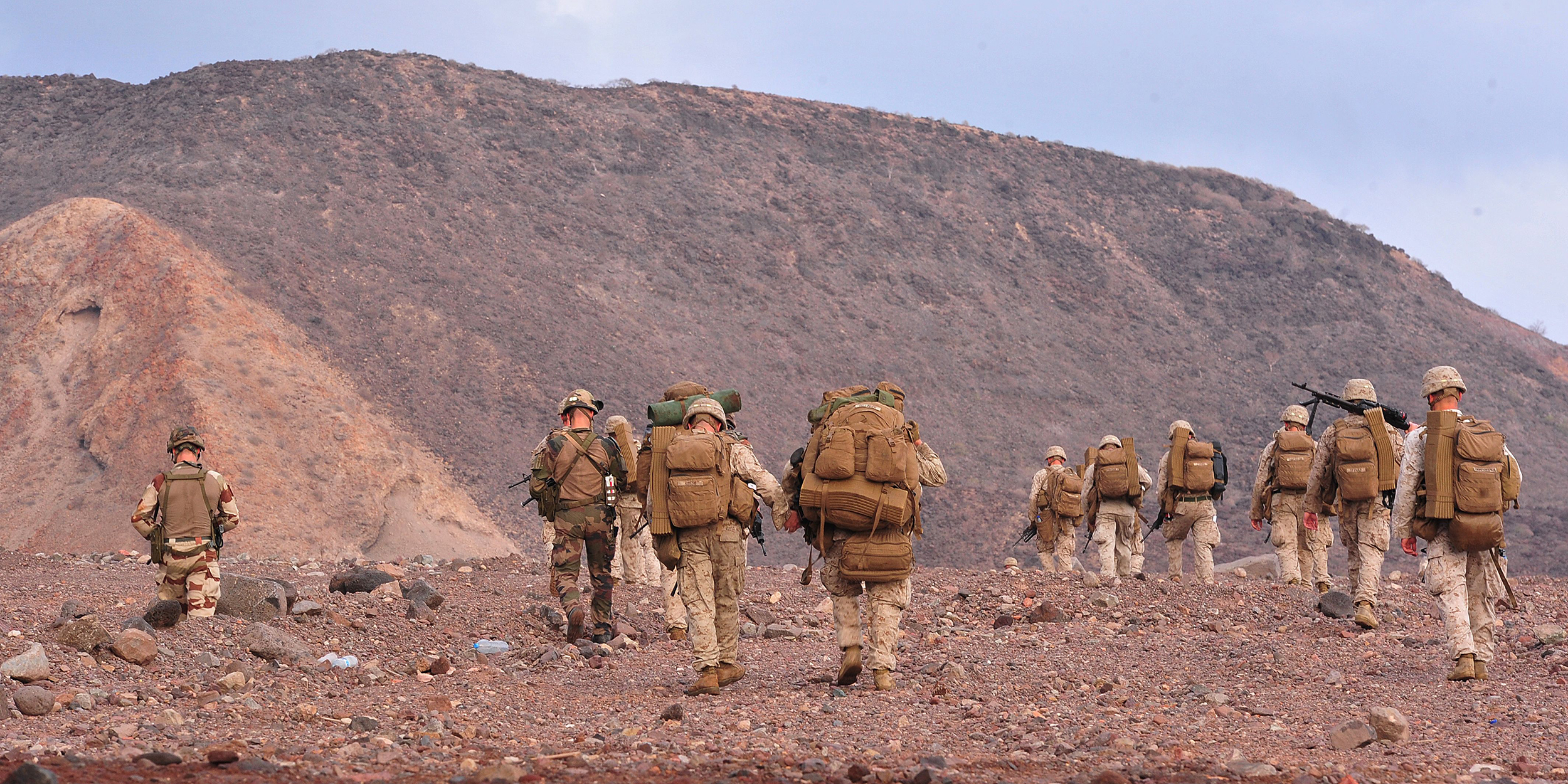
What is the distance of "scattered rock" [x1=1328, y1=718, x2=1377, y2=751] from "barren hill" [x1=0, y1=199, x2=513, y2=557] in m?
19.1

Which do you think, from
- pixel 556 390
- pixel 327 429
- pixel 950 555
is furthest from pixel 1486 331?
pixel 327 429

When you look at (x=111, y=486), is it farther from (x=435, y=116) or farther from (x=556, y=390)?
(x=435, y=116)

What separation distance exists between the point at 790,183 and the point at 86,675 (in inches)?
1550

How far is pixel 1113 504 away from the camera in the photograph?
15.9m

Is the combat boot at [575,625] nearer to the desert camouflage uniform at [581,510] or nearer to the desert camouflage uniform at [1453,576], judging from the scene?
the desert camouflage uniform at [581,510]

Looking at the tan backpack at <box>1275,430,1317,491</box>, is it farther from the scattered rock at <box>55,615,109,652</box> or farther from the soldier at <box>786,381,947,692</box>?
the scattered rock at <box>55,615,109,652</box>

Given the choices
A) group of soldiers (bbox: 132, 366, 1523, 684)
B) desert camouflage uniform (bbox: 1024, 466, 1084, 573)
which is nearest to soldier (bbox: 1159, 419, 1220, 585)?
desert camouflage uniform (bbox: 1024, 466, 1084, 573)

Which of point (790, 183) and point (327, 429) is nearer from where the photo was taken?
point (327, 429)

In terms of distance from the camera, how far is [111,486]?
22.8 metres

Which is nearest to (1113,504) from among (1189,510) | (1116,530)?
(1116,530)

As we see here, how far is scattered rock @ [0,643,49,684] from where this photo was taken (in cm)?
737

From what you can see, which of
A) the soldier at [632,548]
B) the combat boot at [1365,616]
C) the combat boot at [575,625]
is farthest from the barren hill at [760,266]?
the combat boot at [1365,616]

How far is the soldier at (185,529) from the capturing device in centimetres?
956

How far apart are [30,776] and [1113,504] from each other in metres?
13.5
